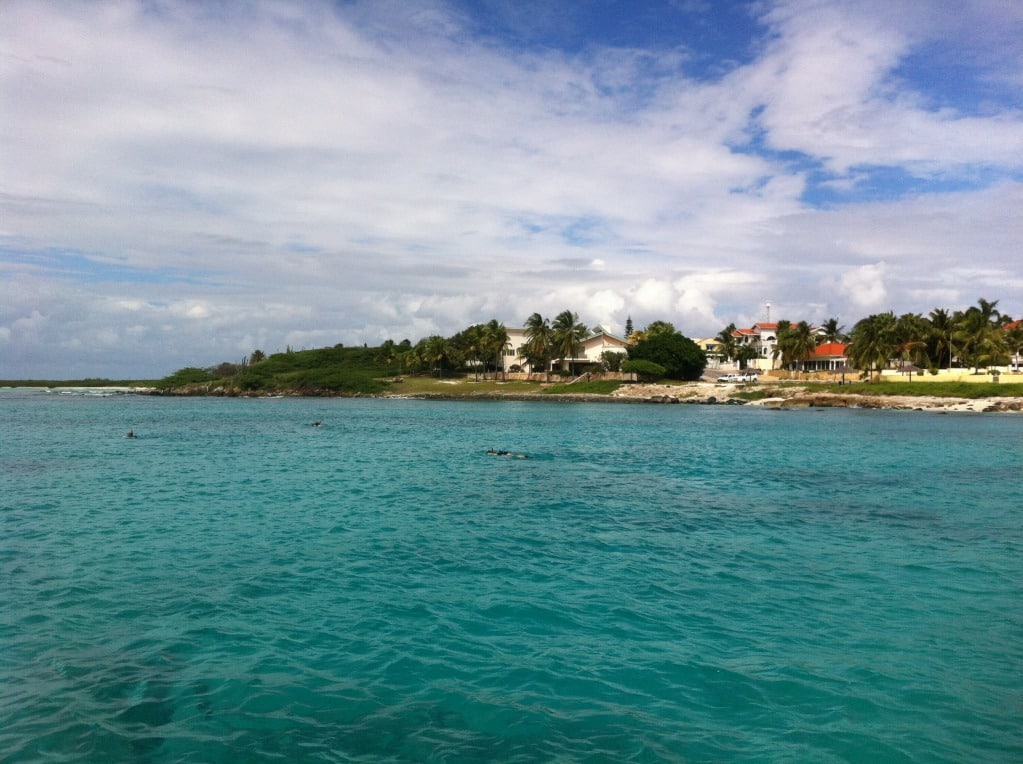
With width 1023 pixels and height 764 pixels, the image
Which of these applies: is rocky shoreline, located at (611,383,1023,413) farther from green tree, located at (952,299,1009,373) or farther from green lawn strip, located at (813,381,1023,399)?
green tree, located at (952,299,1009,373)

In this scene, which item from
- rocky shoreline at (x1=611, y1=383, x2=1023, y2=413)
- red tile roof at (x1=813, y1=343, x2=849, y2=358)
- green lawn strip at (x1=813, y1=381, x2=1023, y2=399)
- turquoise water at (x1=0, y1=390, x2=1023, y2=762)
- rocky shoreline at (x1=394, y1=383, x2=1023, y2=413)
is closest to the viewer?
turquoise water at (x1=0, y1=390, x2=1023, y2=762)

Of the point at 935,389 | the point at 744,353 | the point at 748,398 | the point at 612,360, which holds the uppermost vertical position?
the point at 744,353

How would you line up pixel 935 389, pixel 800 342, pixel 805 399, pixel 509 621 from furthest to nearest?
pixel 800 342, pixel 805 399, pixel 935 389, pixel 509 621

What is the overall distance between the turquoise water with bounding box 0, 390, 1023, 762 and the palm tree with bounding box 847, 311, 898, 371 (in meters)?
81.5

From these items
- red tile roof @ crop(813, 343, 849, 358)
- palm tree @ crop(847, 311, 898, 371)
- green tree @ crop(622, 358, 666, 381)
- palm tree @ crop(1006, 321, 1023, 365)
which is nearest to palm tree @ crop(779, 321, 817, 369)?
palm tree @ crop(847, 311, 898, 371)

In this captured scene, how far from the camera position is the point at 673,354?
124 meters

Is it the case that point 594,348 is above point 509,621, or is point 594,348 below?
above

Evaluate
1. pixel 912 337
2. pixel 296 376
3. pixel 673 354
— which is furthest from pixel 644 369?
pixel 296 376

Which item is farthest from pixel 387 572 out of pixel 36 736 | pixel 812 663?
pixel 812 663

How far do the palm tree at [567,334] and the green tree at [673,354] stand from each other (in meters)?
10.3

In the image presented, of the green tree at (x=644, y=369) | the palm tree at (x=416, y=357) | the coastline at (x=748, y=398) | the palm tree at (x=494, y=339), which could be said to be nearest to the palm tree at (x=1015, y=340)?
the coastline at (x=748, y=398)

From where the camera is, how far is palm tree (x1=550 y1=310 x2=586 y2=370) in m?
126

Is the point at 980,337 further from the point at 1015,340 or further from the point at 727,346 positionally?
the point at 727,346

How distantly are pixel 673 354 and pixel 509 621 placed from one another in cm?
11488
